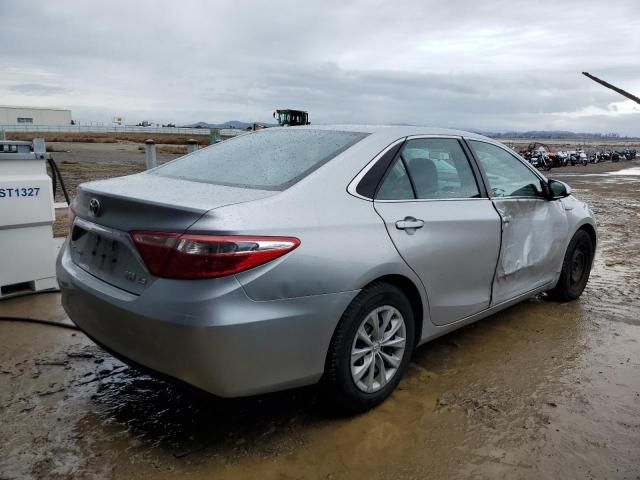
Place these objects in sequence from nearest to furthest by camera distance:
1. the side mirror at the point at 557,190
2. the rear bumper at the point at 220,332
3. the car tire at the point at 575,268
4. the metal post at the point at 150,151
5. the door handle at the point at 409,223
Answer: the rear bumper at the point at 220,332 < the door handle at the point at 409,223 < the side mirror at the point at 557,190 < the car tire at the point at 575,268 < the metal post at the point at 150,151

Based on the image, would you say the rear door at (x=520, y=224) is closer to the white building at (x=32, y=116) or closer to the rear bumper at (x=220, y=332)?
the rear bumper at (x=220, y=332)

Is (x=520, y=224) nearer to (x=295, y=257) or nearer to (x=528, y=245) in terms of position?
(x=528, y=245)

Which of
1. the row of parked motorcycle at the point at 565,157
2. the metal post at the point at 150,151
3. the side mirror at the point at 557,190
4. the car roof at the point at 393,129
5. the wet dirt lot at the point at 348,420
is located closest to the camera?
the wet dirt lot at the point at 348,420

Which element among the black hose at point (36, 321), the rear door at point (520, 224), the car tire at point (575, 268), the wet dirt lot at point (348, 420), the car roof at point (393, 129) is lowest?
the wet dirt lot at point (348, 420)

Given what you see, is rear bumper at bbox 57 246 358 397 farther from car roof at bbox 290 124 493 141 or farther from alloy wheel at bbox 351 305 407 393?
car roof at bbox 290 124 493 141

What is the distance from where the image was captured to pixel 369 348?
2969 mm

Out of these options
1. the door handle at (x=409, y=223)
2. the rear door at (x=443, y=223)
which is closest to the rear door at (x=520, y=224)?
the rear door at (x=443, y=223)

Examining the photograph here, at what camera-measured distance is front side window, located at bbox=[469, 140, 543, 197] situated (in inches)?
158

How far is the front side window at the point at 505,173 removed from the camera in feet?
13.1

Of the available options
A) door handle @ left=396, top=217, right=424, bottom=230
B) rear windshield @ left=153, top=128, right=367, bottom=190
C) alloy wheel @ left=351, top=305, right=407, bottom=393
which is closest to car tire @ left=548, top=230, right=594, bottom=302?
door handle @ left=396, top=217, right=424, bottom=230

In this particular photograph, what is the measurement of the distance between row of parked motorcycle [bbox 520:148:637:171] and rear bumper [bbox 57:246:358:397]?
27.0 m

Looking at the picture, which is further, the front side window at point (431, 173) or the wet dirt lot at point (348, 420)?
the front side window at point (431, 173)

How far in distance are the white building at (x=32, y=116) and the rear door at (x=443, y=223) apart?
75720 mm

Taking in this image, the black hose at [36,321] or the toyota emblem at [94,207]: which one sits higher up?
the toyota emblem at [94,207]
